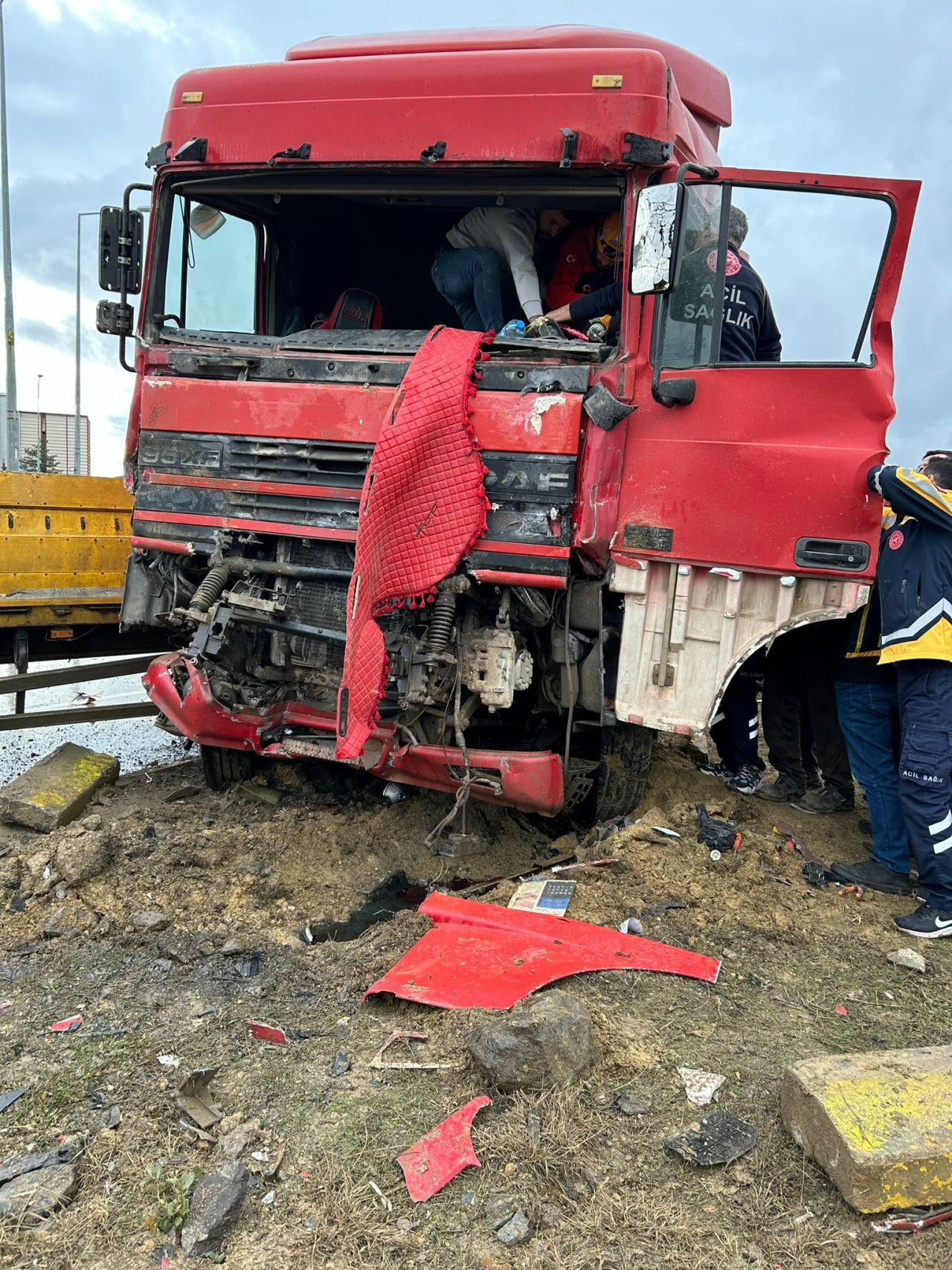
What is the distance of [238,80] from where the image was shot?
3.77m

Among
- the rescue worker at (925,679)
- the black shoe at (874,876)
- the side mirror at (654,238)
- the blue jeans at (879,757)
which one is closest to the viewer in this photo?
the side mirror at (654,238)

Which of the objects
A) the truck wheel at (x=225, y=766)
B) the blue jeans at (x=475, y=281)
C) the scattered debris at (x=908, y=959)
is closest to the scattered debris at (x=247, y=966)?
the truck wheel at (x=225, y=766)

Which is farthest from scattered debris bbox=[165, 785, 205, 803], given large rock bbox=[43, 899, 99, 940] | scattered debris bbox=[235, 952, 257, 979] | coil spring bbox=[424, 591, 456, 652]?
coil spring bbox=[424, 591, 456, 652]

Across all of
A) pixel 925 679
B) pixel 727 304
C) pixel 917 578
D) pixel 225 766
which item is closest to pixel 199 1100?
pixel 225 766

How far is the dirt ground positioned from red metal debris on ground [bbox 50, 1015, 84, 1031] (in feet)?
0.13

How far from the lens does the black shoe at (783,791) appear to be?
180 inches

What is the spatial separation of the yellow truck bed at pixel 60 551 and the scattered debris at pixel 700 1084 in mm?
3758

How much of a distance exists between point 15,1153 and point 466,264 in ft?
12.3

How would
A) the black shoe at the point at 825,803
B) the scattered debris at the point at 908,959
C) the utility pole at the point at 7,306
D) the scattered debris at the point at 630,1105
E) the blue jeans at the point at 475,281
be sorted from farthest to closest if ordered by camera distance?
the utility pole at the point at 7,306 → the black shoe at the point at 825,803 → the blue jeans at the point at 475,281 → the scattered debris at the point at 908,959 → the scattered debris at the point at 630,1105

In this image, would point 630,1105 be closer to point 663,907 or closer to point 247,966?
point 663,907

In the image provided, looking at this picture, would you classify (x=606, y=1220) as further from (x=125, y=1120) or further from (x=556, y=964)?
(x=125, y=1120)

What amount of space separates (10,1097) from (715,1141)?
1778mm

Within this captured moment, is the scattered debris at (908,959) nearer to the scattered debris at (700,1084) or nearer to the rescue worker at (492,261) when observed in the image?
the scattered debris at (700,1084)

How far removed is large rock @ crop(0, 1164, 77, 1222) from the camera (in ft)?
6.25
